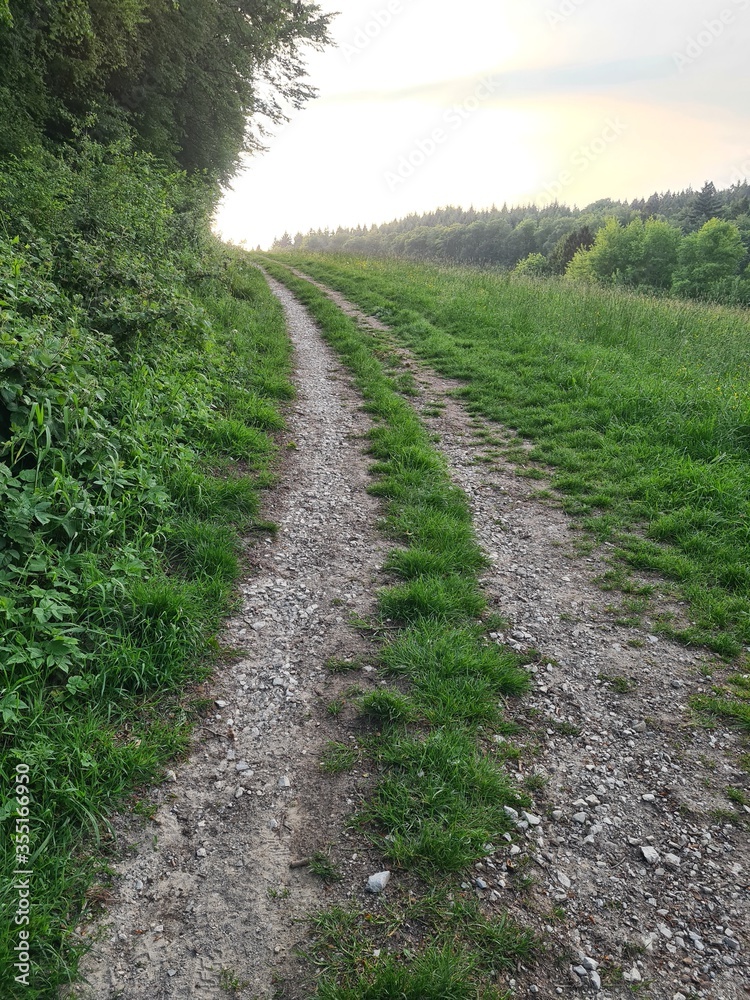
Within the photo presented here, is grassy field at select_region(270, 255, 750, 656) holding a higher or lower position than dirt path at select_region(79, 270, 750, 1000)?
higher

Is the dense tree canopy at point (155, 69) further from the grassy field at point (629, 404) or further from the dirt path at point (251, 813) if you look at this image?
the dirt path at point (251, 813)

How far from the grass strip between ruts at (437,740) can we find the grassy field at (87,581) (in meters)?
1.37

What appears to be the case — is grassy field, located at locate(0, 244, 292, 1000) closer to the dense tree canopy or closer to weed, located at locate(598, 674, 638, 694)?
weed, located at locate(598, 674, 638, 694)

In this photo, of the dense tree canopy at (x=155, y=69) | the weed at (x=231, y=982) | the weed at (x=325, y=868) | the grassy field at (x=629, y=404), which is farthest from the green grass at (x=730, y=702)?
the dense tree canopy at (x=155, y=69)

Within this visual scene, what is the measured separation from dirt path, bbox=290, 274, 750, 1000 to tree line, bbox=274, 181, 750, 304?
1764 centimetres

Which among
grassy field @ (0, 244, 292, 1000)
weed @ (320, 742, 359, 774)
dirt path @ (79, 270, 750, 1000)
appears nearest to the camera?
dirt path @ (79, 270, 750, 1000)

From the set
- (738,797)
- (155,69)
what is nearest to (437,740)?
(738,797)

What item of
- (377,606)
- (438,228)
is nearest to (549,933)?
(377,606)

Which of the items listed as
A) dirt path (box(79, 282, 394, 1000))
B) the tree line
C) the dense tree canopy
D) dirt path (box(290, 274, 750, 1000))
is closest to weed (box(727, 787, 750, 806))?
dirt path (box(290, 274, 750, 1000))

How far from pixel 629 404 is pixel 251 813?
8320 millimetres

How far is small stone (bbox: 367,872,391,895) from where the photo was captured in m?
2.71

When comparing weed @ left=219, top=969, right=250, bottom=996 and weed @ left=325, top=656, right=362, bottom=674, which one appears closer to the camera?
weed @ left=219, top=969, right=250, bottom=996

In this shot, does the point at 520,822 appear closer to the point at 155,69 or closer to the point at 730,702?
the point at 730,702

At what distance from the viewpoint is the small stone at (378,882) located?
2.71 metres
